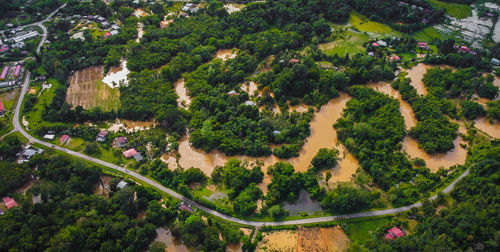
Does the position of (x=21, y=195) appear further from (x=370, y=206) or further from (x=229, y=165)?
(x=370, y=206)

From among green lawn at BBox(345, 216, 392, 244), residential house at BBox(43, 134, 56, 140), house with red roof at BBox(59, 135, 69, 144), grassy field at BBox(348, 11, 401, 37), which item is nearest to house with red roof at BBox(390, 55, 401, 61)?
grassy field at BBox(348, 11, 401, 37)

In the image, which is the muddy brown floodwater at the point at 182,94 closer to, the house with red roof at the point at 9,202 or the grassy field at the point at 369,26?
the house with red roof at the point at 9,202

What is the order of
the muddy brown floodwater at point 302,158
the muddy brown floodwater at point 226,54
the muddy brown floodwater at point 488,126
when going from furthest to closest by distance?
the muddy brown floodwater at point 226,54 < the muddy brown floodwater at point 488,126 < the muddy brown floodwater at point 302,158

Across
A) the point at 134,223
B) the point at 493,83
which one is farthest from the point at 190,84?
the point at 493,83

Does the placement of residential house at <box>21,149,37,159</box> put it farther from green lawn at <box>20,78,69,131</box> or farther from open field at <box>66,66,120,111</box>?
open field at <box>66,66,120,111</box>

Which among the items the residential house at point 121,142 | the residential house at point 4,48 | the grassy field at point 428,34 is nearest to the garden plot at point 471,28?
the grassy field at point 428,34

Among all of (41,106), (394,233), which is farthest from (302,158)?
(41,106)
